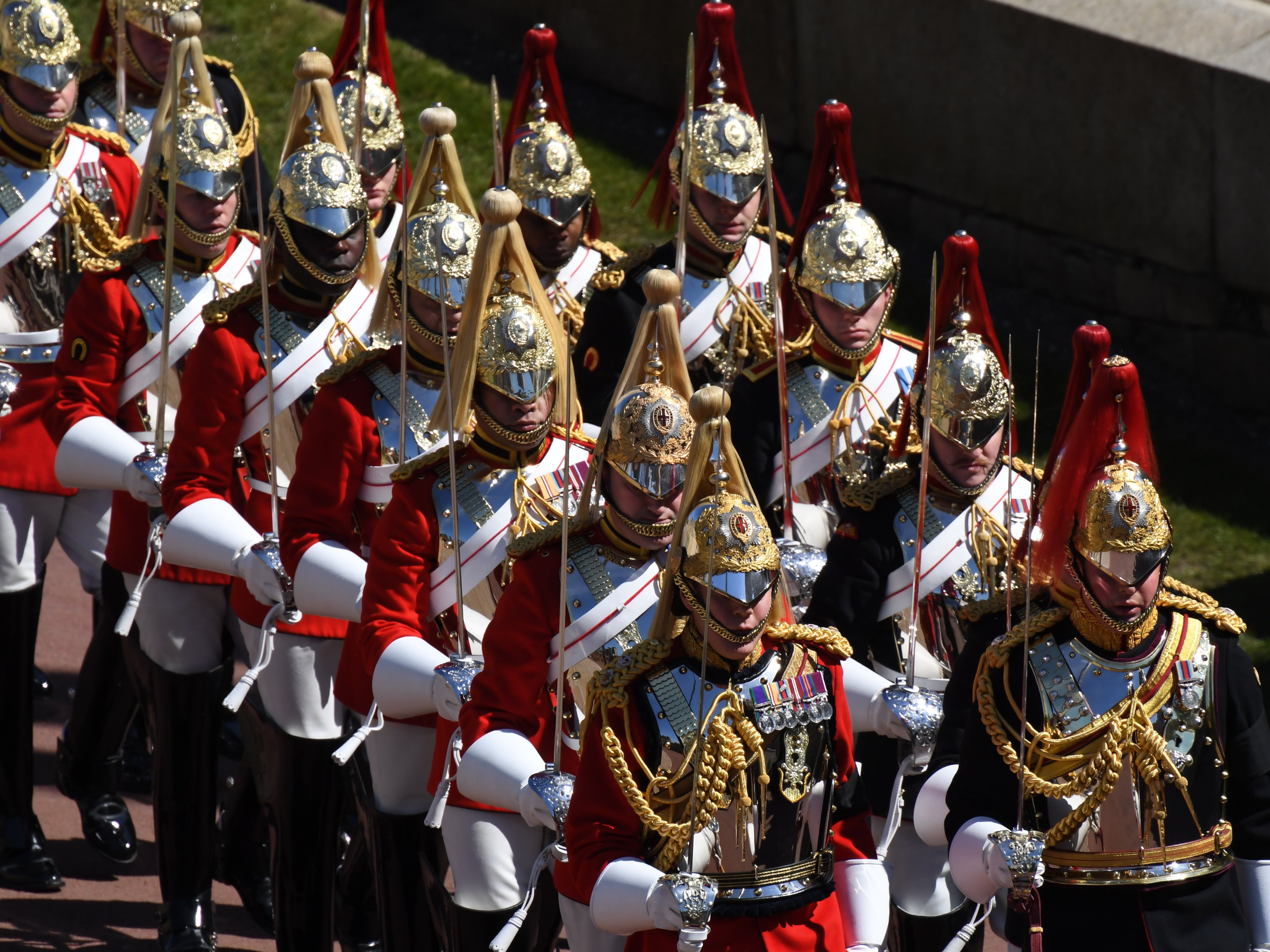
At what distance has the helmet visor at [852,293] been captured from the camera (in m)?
6.16

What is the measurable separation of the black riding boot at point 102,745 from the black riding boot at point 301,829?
3.90 ft

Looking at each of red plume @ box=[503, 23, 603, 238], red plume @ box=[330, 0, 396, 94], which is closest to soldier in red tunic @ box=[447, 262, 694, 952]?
red plume @ box=[503, 23, 603, 238]

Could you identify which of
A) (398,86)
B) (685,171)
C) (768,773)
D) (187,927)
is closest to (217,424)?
(187,927)

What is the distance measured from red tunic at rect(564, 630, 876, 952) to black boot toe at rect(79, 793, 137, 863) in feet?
10.7

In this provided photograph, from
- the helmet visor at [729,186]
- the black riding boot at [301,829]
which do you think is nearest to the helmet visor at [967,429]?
the helmet visor at [729,186]

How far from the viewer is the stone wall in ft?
30.5

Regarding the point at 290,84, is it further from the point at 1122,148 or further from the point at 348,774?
the point at 348,774

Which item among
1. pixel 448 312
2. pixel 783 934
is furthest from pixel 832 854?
pixel 448 312

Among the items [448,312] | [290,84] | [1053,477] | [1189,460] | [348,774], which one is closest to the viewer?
[1053,477]

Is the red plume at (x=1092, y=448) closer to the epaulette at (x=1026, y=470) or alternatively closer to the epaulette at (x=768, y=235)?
the epaulette at (x=1026, y=470)

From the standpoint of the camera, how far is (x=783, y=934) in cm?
443

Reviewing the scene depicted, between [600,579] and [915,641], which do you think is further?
[915,641]

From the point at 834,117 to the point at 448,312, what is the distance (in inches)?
51.9

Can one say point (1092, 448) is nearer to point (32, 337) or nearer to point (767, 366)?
point (767, 366)
